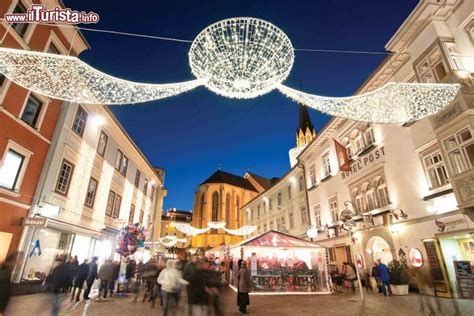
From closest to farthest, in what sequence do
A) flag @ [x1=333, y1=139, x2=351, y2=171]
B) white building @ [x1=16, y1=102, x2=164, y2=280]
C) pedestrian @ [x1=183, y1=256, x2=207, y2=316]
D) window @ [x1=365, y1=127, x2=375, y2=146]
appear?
1. pedestrian @ [x1=183, y1=256, x2=207, y2=316]
2. white building @ [x1=16, y1=102, x2=164, y2=280]
3. window @ [x1=365, y1=127, x2=375, y2=146]
4. flag @ [x1=333, y1=139, x2=351, y2=171]

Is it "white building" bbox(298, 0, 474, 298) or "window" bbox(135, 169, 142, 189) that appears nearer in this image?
"white building" bbox(298, 0, 474, 298)

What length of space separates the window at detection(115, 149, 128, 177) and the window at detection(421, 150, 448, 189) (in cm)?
1970

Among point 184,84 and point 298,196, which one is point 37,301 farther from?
point 298,196

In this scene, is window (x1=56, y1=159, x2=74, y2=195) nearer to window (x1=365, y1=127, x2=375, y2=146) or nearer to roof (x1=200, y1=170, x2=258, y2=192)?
window (x1=365, y1=127, x2=375, y2=146)

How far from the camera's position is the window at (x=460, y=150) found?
917 centimetres

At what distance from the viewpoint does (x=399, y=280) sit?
38.8ft

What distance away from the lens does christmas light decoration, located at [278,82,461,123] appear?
6.58 meters

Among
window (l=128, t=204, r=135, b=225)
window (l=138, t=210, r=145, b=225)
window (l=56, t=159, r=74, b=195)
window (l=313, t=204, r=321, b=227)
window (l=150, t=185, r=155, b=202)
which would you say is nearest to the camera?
window (l=56, t=159, r=74, b=195)

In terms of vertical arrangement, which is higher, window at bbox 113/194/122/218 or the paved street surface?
window at bbox 113/194/122/218

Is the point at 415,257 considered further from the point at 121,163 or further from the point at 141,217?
the point at 141,217

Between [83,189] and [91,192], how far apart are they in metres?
1.09

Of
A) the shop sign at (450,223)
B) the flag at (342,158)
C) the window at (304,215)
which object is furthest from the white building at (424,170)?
the window at (304,215)

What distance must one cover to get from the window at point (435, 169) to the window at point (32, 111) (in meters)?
18.1

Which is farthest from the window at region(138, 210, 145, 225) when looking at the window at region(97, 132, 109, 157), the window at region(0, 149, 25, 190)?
the window at region(0, 149, 25, 190)
